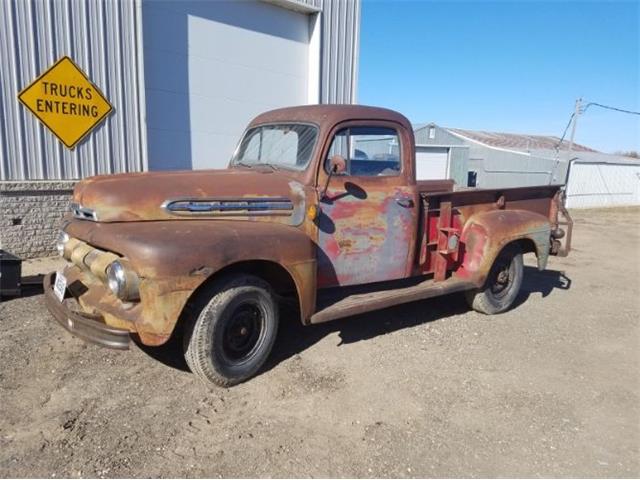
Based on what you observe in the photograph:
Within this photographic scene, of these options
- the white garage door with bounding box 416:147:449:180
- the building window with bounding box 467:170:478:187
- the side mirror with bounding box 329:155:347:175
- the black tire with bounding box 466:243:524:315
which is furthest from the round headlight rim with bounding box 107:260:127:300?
the white garage door with bounding box 416:147:449:180

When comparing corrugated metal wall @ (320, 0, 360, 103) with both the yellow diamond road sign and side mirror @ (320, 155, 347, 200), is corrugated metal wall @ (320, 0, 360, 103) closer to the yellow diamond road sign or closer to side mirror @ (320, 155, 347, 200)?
the yellow diamond road sign

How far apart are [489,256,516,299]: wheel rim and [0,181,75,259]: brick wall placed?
6.16 metres

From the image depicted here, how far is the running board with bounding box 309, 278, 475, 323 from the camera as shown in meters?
4.06

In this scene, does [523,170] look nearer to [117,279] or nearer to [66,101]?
[66,101]

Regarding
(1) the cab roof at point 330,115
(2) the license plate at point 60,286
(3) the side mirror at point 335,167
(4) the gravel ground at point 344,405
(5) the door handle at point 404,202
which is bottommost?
(4) the gravel ground at point 344,405

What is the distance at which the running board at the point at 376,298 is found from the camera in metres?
4.06

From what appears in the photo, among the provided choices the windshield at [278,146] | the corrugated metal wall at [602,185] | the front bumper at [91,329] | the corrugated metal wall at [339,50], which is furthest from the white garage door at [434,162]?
the front bumper at [91,329]

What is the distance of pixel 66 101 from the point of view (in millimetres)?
7426

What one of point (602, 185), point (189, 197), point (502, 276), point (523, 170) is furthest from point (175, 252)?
point (602, 185)

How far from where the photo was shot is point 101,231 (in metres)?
3.48

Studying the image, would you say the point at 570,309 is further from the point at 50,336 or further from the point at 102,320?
the point at 50,336

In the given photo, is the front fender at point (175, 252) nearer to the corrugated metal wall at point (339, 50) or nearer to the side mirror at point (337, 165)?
the side mirror at point (337, 165)

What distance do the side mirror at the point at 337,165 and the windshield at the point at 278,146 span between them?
0.21 meters

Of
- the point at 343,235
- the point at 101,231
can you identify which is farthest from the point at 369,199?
the point at 101,231
